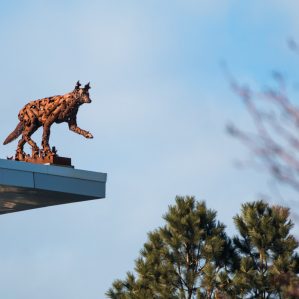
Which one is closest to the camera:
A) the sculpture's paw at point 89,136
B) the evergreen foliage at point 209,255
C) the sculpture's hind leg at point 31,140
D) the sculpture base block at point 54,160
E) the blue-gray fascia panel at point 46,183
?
the blue-gray fascia panel at point 46,183

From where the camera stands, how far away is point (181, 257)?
2742 cm

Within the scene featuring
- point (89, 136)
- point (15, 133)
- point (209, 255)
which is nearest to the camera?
point (89, 136)

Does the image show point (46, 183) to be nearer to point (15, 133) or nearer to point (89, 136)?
point (89, 136)

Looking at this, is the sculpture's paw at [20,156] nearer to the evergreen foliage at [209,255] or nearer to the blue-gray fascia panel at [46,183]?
the blue-gray fascia panel at [46,183]

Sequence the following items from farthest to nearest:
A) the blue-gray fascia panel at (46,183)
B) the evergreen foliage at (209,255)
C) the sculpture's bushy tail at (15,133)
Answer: the evergreen foliage at (209,255) → the sculpture's bushy tail at (15,133) → the blue-gray fascia panel at (46,183)

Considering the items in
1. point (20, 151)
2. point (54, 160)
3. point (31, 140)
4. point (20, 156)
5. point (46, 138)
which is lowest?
point (54, 160)

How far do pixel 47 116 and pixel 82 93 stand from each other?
74cm

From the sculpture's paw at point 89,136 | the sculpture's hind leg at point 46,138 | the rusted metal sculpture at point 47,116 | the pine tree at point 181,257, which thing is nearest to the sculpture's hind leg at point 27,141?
the rusted metal sculpture at point 47,116

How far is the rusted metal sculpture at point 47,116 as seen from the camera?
20078 millimetres

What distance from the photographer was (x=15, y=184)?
18.6 meters

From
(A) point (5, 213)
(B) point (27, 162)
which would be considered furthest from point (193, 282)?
(B) point (27, 162)

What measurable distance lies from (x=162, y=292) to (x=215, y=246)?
69.2 inches

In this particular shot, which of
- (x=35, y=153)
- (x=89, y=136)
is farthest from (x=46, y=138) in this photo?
(x=89, y=136)

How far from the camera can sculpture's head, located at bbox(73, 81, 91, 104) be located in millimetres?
20250
